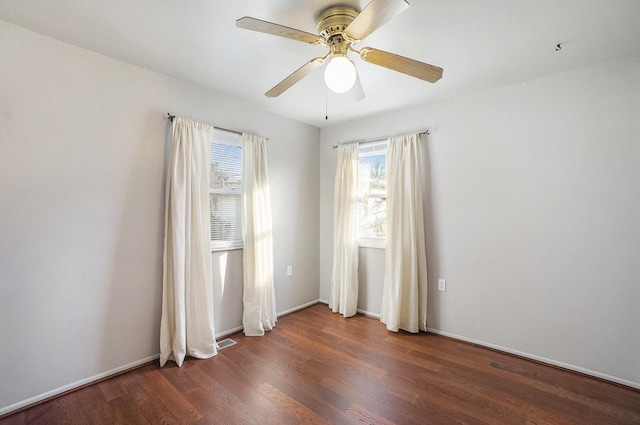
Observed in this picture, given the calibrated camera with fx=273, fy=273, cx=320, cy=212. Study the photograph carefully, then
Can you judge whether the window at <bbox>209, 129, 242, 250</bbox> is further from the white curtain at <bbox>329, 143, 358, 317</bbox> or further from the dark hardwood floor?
the white curtain at <bbox>329, 143, 358, 317</bbox>

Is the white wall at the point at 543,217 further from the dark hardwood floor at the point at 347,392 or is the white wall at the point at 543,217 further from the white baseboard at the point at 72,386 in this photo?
the white baseboard at the point at 72,386

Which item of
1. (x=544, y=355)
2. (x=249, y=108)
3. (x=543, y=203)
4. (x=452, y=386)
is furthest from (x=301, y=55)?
(x=544, y=355)

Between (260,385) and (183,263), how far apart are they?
1.20 metres

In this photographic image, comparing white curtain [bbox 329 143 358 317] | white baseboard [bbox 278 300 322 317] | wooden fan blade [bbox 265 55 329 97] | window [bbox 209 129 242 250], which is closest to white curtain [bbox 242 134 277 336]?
window [bbox 209 129 242 250]

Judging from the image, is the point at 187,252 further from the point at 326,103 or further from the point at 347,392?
the point at 326,103

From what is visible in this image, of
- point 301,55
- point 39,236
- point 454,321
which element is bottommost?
point 454,321

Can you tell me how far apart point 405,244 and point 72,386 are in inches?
122

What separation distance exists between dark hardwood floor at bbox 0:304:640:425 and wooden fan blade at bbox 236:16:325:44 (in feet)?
7.50

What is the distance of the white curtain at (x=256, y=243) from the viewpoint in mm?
2982

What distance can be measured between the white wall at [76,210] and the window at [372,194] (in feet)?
6.53

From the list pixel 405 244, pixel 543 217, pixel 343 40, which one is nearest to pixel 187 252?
pixel 343 40

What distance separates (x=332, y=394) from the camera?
1.98 meters

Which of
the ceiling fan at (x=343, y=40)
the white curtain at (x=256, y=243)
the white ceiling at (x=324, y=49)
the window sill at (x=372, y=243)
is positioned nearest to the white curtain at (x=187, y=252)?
the white curtain at (x=256, y=243)

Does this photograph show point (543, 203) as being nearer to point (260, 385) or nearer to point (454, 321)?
point (454, 321)
